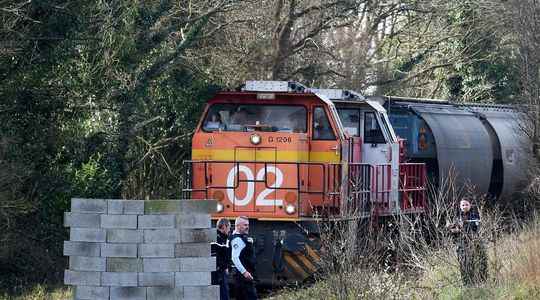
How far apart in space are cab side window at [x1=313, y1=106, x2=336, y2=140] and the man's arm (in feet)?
12.4

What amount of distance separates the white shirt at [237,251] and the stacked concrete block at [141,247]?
1.54m

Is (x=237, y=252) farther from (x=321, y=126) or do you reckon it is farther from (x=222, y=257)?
(x=321, y=126)

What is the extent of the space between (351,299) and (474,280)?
2363mm

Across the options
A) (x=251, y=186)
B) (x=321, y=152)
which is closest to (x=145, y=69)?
(x=251, y=186)

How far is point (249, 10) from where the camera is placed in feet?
80.2

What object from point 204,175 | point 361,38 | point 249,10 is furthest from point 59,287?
point 361,38

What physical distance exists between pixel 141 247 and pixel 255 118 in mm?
5550

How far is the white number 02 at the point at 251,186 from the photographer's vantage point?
51.2 feet

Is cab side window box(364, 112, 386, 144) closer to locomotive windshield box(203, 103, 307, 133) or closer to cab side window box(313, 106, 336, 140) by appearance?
cab side window box(313, 106, 336, 140)

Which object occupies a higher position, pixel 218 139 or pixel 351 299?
pixel 218 139

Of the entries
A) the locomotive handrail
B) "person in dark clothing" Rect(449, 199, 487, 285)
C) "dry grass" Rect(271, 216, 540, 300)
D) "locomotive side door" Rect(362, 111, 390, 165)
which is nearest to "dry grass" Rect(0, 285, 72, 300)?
the locomotive handrail

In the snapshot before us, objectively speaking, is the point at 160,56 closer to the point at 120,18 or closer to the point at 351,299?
the point at 120,18

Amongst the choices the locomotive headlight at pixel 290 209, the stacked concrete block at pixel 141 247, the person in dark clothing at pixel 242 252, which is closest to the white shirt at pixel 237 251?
the person in dark clothing at pixel 242 252

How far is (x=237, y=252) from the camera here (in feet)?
41.0
